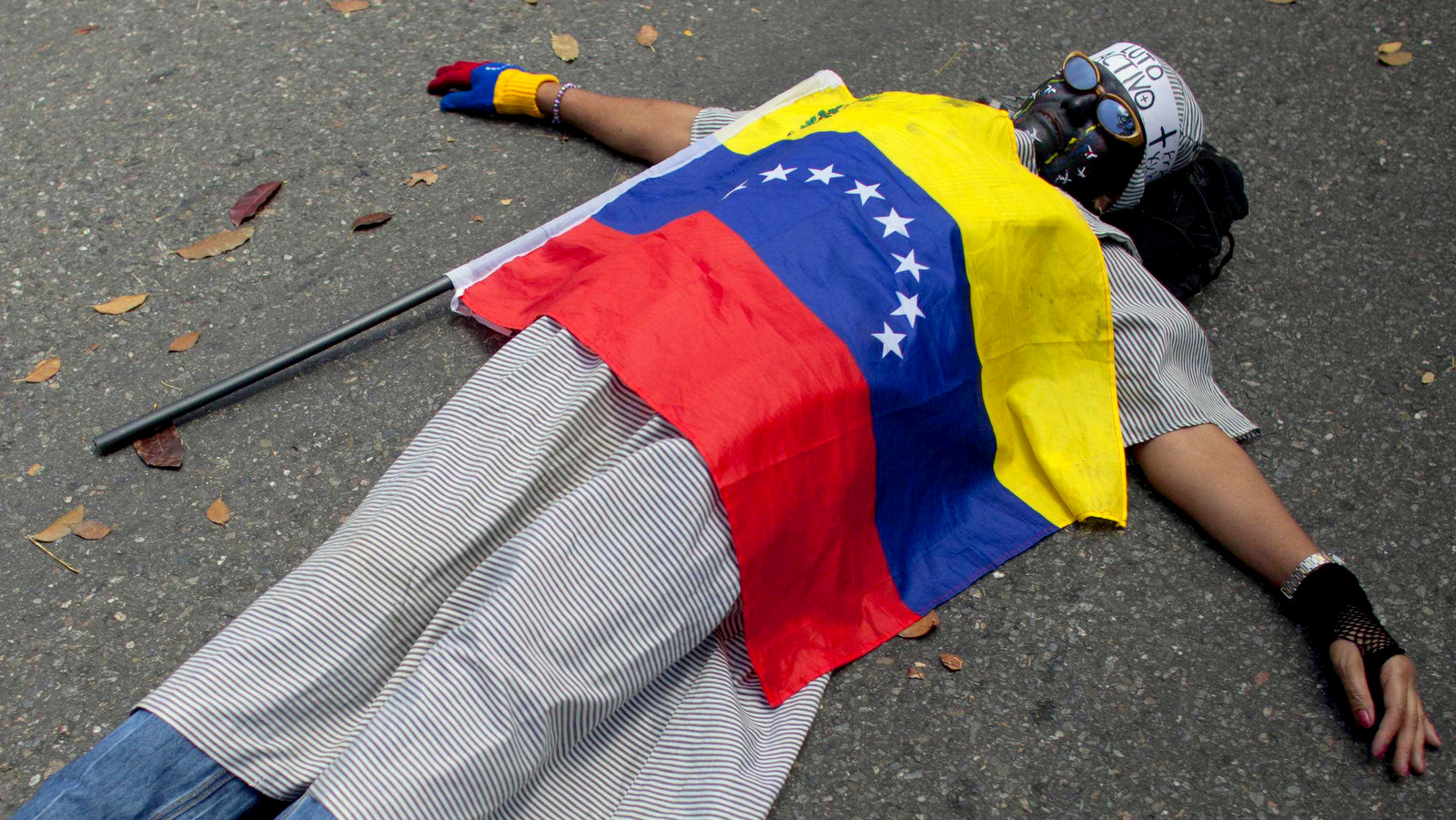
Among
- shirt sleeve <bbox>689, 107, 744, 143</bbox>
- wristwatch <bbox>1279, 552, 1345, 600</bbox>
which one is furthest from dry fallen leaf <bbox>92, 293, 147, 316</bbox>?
wristwatch <bbox>1279, 552, 1345, 600</bbox>

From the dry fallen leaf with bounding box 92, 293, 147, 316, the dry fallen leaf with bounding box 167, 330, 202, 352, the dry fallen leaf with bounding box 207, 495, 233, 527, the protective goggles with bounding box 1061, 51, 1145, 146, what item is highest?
the protective goggles with bounding box 1061, 51, 1145, 146

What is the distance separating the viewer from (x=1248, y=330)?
Result: 121 inches

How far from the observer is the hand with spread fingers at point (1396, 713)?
82.1 inches

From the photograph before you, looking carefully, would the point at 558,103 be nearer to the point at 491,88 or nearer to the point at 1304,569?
the point at 491,88

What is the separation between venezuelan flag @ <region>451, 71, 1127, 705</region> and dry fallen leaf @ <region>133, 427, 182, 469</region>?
75 centimetres

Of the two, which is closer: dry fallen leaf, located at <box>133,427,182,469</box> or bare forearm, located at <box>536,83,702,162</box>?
dry fallen leaf, located at <box>133,427,182,469</box>


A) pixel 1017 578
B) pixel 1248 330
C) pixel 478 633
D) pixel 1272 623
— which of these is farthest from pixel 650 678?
pixel 1248 330

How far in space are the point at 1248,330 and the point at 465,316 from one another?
2.23m

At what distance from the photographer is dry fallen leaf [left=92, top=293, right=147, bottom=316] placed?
2.73 metres

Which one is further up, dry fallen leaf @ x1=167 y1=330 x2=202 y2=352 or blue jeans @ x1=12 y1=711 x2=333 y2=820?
blue jeans @ x1=12 y1=711 x2=333 y2=820

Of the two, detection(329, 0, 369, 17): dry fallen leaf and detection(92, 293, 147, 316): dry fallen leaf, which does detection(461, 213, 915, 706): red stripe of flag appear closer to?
detection(92, 293, 147, 316): dry fallen leaf

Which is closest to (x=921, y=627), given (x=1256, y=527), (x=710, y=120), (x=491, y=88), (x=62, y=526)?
(x=1256, y=527)

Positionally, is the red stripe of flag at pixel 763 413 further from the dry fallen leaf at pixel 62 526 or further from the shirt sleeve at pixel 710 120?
the dry fallen leaf at pixel 62 526

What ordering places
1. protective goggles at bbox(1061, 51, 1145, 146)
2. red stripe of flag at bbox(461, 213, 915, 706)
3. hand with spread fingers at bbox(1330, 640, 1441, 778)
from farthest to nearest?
protective goggles at bbox(1061, 51, 1145, 146) → hand with spread fingers at bbox(1330, 640, 1441, 778) → red stripe of flag at bbox(461, 213, 915, 706)
